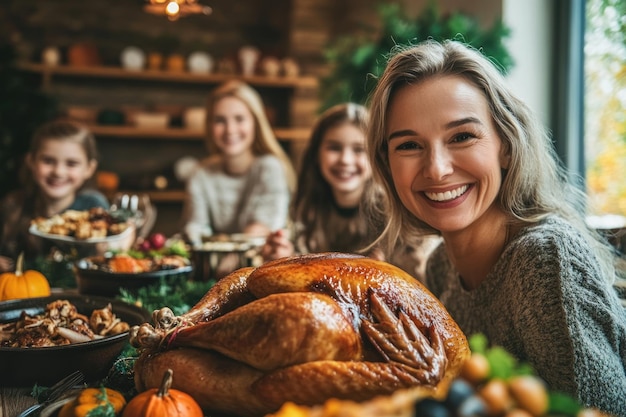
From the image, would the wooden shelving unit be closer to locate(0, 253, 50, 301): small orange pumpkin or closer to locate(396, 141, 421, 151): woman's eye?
locate(0, 253, 50, 301): small orange pumpkin

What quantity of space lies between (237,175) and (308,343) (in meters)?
3.24

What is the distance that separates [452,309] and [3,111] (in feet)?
14.2

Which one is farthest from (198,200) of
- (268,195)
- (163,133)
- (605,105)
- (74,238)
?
(605,105)

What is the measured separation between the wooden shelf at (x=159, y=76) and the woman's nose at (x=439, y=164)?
4617 millimetres

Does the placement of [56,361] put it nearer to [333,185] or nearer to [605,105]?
[333,185]

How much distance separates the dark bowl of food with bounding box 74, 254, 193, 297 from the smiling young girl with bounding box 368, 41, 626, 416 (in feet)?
2.30

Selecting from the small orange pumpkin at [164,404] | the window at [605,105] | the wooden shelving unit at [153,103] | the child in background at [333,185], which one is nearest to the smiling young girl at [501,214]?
the small orange pumpkin at [164,404]

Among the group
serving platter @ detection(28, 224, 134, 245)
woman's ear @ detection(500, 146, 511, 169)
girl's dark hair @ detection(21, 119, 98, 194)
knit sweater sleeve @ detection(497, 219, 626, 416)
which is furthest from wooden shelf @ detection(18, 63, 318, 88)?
knit sweater sleeve @ detection(497, 219, 626, 416)

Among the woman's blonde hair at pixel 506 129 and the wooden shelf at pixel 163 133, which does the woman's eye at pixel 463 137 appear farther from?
the wooden shelf at pixel 163 133

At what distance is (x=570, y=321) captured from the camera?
3.51ft

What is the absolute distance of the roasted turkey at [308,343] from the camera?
2.67 ft

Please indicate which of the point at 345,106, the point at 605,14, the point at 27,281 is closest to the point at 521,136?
the point at 27,281

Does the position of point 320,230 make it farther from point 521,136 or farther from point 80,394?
point 80,394

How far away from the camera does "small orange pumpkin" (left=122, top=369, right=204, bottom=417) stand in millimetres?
786
